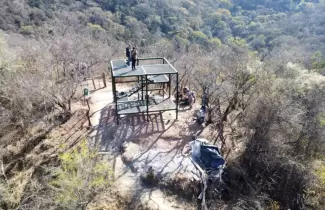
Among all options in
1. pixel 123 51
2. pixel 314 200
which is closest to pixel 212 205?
pixel 314 200

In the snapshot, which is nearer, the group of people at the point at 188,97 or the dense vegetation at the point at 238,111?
the dense vegetation at the point at 238,111

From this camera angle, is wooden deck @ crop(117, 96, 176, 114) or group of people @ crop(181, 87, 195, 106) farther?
group of people @ crop(181, 87, 195, 106)

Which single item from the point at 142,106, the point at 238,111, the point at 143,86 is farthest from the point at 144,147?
the point at 238,111

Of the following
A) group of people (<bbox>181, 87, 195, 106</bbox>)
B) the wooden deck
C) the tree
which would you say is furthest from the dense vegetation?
Answer: the wooden deck

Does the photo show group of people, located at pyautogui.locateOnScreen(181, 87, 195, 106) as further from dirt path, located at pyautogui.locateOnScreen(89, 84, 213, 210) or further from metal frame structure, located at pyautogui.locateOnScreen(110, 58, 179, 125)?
metal frame structure, located at pyautogui.locateOnScreen(110, 58, 179, 125)

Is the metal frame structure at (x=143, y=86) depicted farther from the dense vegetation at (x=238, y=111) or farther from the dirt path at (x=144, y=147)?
the dense vegetation at (x=238, y=111)

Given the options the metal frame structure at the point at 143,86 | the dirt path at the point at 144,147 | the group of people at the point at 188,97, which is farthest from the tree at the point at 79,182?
the group of people at the point at 188,97

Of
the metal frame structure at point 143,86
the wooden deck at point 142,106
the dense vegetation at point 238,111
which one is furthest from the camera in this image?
the wooden deck at point 142,106

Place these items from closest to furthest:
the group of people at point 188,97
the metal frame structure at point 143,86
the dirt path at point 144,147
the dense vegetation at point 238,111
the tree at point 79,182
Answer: the tree at point 79,182, the dirt path at point 144,147, the dense vegetation at point 238,111, the metal frame structure at point 143,86, the group of people at point 188,97

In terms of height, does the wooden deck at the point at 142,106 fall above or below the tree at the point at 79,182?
above
